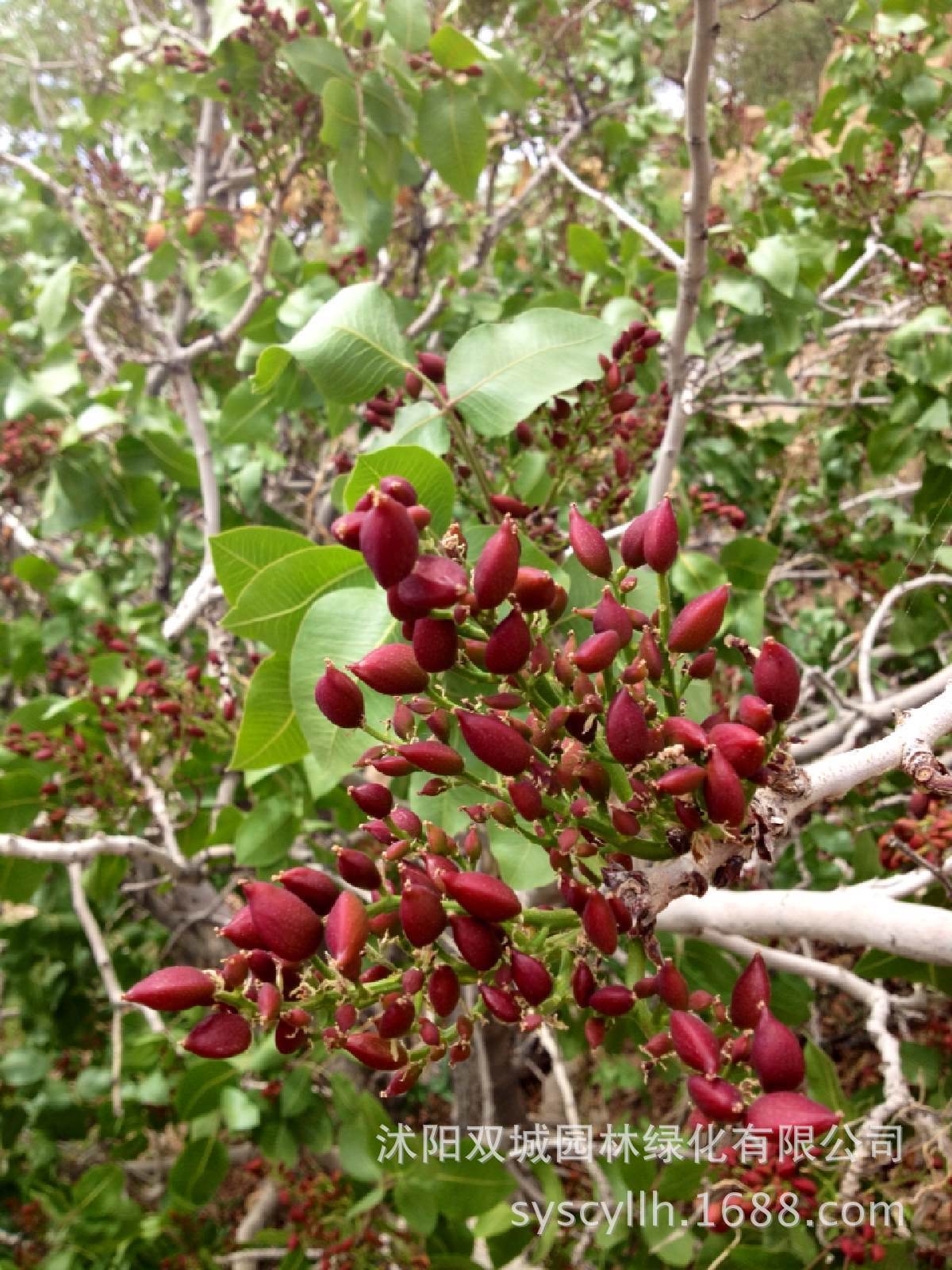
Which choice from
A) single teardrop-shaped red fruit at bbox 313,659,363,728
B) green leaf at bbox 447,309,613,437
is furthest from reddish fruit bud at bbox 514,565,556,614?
green leaf at bbox 447,309,613,437

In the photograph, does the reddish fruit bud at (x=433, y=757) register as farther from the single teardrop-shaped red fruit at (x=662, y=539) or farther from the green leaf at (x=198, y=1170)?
the green leaf at (x=198, y=1170)

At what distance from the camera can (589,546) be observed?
0.70m

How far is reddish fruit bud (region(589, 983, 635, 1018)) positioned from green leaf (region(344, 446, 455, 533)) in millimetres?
430

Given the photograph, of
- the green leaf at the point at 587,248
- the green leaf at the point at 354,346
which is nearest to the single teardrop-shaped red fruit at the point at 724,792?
the green leaf at the point at 354,346


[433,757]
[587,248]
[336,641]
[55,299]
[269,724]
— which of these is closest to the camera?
[433,757]

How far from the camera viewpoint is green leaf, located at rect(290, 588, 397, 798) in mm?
796

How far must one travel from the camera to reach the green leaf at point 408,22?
1.58 m

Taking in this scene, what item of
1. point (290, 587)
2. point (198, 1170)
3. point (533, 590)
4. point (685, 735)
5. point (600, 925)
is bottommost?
point (198, 1170)

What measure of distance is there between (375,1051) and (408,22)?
161 cm

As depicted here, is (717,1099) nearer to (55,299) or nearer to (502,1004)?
(502,1004)

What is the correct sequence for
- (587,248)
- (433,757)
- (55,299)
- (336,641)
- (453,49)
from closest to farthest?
1. (433,757)
2. (336,641)
3. (453,49)
4. (587,248)
5. (55,299)

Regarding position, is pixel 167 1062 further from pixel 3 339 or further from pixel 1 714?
pixel 3 339

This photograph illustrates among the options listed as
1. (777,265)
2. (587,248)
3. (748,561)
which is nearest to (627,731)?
(748,561)

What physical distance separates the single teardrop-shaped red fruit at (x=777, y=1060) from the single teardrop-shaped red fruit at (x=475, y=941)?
0.17 m
